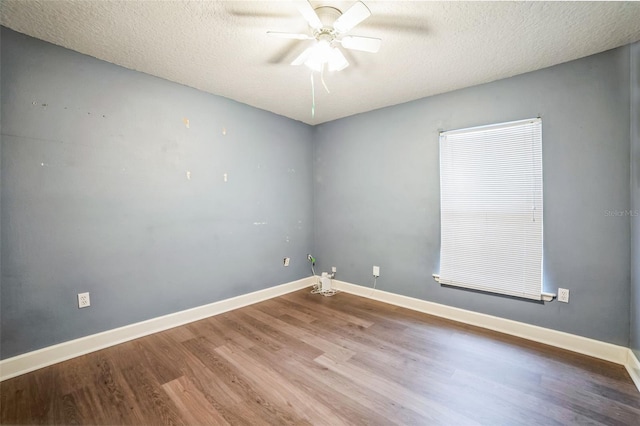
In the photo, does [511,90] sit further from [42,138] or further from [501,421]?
[42,138]

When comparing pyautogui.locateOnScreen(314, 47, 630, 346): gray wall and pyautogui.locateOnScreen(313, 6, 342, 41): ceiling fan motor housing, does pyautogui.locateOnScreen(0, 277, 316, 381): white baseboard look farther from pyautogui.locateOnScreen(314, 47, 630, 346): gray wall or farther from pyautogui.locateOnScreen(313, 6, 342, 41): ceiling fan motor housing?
pyautogui.locateOnScreen(313, 6, 342, 41): ceiling fan motor housing

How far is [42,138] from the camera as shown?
6.68 ft

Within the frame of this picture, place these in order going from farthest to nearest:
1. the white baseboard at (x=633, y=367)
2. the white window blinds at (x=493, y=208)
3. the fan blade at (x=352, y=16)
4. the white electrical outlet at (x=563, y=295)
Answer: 1. the white window blinds at (x=493, y=208)
2. the white electrical outlet at (x=563, y=295)
3. the white baseboard at (x=633, y=367)
4. the fan blade at (x=352, y=16)

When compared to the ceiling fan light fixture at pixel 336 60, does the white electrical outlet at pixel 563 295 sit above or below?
below

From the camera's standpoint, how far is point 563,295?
2.30 m

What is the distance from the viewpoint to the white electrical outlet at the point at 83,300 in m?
2.18

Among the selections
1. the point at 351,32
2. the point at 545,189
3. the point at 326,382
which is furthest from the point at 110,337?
the point at 545,189

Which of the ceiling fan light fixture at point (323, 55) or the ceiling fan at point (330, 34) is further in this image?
the ceiling fan light fixture at point (323, 55)

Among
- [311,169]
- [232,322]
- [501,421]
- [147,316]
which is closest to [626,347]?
[501,421]

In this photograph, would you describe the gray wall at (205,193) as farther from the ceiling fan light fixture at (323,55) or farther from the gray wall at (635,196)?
the ceiling fan light fixture at (323,55)

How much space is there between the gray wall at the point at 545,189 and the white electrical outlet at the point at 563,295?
32mm

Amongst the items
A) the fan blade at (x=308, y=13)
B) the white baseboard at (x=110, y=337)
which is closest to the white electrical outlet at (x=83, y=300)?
the white baseboard at (x=110, y=337)

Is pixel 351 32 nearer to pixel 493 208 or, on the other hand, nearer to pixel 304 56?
pixel 304 56

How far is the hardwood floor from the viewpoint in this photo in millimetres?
1550
